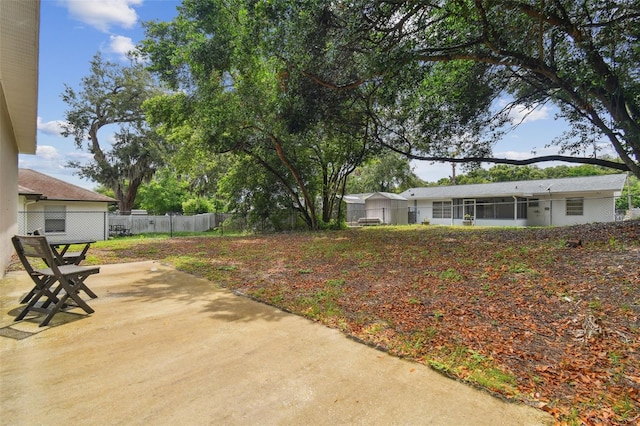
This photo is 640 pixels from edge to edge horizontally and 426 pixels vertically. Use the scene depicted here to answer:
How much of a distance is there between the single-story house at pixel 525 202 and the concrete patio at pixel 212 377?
63.1 feet

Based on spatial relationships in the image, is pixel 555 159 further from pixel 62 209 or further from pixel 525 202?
pixel 62 209

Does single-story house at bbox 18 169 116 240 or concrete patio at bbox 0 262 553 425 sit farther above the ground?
single-story house at bbox 18 169 116 240

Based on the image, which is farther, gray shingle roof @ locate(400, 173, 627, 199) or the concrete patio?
gray shingle roof @ locate(400, 173, 627, 199)

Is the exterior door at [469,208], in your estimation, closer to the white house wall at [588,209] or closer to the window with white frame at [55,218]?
the white house wall at [588,209]

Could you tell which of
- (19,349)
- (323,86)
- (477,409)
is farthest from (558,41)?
(19,349)

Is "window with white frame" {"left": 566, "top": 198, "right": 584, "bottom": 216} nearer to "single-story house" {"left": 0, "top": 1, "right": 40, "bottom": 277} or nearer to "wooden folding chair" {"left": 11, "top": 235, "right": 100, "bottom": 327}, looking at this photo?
"wooden folding chair" {"left": 11, "top": 235, "right": 100, "bottom": 327}

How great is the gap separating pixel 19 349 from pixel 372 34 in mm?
8275

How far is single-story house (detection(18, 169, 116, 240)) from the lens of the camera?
14.0m

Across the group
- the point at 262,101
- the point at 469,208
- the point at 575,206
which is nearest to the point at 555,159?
the point at 262,101

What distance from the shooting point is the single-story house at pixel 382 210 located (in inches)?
945

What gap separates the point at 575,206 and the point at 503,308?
19379 mm

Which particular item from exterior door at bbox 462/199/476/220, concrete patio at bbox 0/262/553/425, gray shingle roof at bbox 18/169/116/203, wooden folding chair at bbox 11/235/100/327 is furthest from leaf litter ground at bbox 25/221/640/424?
exterior door at bbox 462/199/476/220

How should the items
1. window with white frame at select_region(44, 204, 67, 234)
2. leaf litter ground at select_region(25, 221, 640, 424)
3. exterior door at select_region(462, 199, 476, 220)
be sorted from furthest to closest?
exterior door at select_region(462, 199, 476, 220), window with white frame at select_region(44, 204, 67, 234), leaf litter ground at select_region(25, 221, 640, 424)

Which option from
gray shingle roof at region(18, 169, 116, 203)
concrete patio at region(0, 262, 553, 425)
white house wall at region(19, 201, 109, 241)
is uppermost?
gray shingle roof at region(18, 169, 116, 203)
